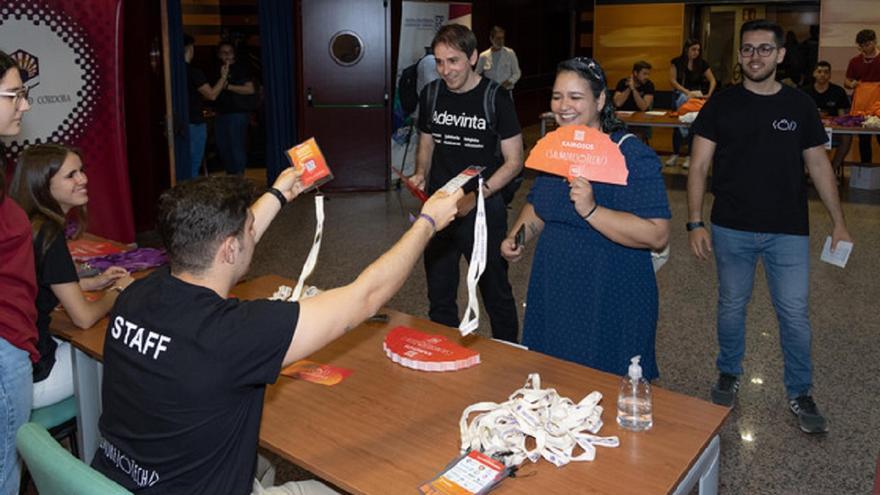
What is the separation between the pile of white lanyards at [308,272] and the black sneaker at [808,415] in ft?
7.19

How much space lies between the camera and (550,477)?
1.93m

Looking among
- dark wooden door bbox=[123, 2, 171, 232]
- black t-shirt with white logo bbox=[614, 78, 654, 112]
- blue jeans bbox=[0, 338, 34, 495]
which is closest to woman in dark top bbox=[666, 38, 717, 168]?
black t-shirt with white logo bbox=[614, 78, 654, 112]

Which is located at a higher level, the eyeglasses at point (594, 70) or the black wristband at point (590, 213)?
the eyeglasses at point (594, 70)

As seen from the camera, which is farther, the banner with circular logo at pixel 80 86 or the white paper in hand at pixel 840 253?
the banner with circular logo at pixel 80 86

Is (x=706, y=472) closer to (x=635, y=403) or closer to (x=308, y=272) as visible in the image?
(x=635, y=403)

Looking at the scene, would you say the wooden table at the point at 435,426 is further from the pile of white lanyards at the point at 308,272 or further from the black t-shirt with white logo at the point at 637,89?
the black t-shirt with white logo at the point at 637,89

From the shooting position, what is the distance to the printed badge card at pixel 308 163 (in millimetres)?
2742

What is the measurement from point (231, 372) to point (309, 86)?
7380 millimetres

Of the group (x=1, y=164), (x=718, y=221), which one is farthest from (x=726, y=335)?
(x=1, y=164)

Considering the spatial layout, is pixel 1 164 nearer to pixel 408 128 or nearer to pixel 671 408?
pixel 671 408

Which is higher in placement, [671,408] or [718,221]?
[718,221]

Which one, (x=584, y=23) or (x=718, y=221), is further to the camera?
(x=584, y=23)

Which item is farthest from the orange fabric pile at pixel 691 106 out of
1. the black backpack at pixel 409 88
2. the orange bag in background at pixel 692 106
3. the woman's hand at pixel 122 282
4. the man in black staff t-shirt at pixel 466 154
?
the woman's hand at pixel 122 282

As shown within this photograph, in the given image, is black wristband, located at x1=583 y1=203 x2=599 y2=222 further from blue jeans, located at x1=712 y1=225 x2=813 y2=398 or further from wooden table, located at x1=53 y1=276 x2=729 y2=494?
blue jeans, located at x1=712 y1=225 x2=813 y2=398
